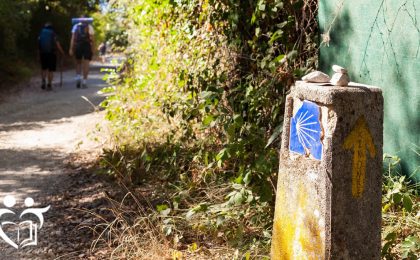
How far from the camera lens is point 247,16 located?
661 cm

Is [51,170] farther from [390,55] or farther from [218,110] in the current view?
[390,55]

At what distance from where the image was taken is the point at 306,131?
355 centimetres

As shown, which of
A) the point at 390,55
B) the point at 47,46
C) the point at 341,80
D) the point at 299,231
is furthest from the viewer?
the point at 47,46

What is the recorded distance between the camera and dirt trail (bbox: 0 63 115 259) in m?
5.57

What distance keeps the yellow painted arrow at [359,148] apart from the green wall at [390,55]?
5.86 feet

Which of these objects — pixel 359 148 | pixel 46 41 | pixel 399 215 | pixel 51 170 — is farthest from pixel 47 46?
pixel 359 148

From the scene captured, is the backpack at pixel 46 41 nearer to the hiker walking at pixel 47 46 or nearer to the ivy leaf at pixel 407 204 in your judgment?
the hiker walking at pixel 47 46

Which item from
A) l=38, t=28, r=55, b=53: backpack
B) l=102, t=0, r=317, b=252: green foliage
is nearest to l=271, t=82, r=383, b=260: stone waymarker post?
l=102, t=0, r=317, b=252: green foliage

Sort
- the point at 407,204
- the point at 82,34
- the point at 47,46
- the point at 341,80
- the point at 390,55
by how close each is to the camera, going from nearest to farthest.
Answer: the point at 341,80
the point at 407,204
the point at 390,55
the point at 47,46
the point at 82,34

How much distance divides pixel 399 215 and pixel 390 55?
1.31 m

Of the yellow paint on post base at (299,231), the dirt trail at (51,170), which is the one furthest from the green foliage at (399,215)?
the dirt trail at (51,170)

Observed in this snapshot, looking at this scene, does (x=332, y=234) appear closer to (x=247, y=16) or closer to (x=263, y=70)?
(x=263, y=70)

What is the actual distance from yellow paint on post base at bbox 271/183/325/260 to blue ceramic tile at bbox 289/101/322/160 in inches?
8.3

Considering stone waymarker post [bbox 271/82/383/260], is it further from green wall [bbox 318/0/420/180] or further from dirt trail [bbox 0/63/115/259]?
dirt trail [bbox 0/63/115/259]
